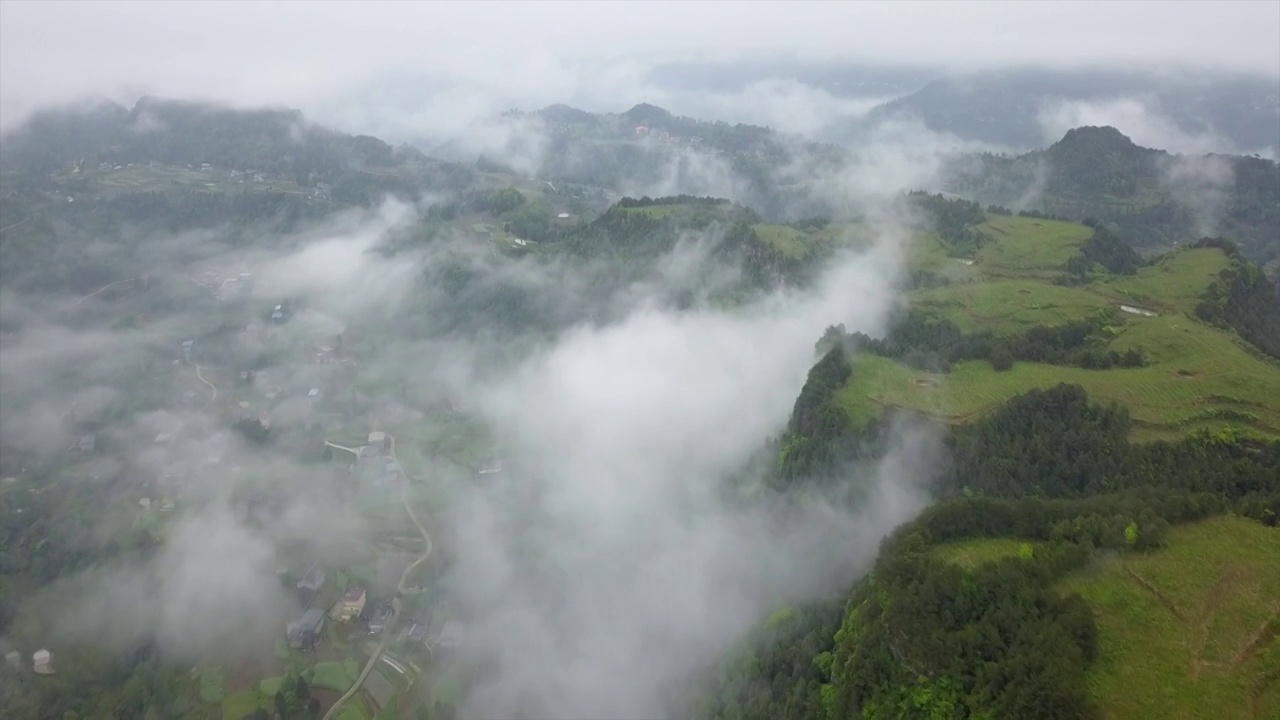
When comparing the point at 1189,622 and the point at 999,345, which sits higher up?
the point at 1189,622

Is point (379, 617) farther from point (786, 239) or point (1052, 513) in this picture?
point (786, 239)

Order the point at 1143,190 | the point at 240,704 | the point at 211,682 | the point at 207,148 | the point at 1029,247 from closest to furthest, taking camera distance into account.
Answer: the point at 240,704 < the point at 211,682 < the point at 1029,247 < the point at 1143,190 < the point at 207,148

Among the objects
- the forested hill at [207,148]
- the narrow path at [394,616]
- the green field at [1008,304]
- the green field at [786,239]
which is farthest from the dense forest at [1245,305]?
the forested hill at [207,148]

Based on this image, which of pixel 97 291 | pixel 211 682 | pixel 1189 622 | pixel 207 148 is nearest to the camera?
pixel 1189 622

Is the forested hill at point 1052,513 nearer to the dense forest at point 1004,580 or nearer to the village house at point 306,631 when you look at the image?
the dense forest at point 1004,580

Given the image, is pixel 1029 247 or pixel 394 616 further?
pixel 1029 247

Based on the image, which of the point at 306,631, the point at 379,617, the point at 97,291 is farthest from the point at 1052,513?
the point at 97,291
